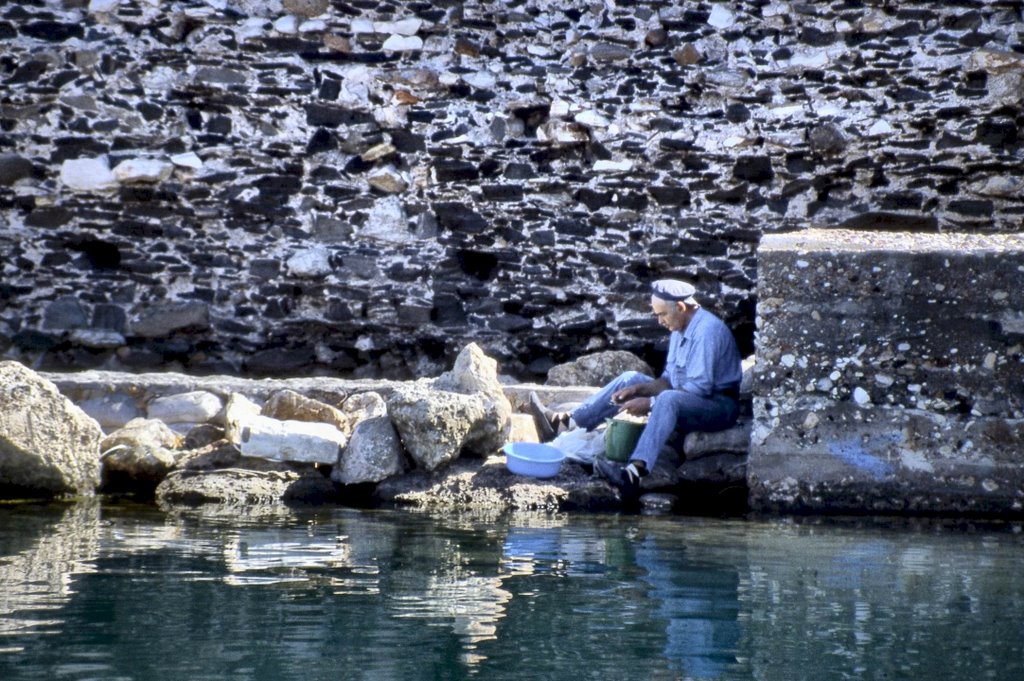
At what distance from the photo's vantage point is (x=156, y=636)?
3934mm

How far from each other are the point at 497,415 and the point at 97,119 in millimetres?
4743

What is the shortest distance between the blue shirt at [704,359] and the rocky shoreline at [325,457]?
0.27 m

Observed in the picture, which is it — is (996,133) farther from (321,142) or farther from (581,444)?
(321,142)

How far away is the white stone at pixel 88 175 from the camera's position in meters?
10.5

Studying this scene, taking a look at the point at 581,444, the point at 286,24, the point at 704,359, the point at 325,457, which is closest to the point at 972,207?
the point at 704,359

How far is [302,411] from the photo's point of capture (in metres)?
7.68

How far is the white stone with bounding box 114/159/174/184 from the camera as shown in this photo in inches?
411

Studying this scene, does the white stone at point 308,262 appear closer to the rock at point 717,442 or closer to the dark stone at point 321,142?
the dark stone at point 321,142

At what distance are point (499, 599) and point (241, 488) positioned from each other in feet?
9.18

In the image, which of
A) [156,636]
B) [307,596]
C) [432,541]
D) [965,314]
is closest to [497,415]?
[432,541]

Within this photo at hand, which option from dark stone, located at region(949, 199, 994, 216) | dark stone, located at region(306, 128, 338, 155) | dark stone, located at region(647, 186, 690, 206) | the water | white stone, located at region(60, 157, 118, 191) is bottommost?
the water

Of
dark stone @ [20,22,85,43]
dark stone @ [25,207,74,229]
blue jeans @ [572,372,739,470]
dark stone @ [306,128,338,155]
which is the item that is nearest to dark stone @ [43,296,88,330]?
dark stone @ [25,207,74,229]

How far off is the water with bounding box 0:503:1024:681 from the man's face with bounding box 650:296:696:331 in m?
1.62

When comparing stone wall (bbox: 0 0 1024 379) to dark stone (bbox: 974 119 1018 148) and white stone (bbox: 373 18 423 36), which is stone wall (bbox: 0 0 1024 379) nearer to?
white stone (bbox: 373 18 423 36)
